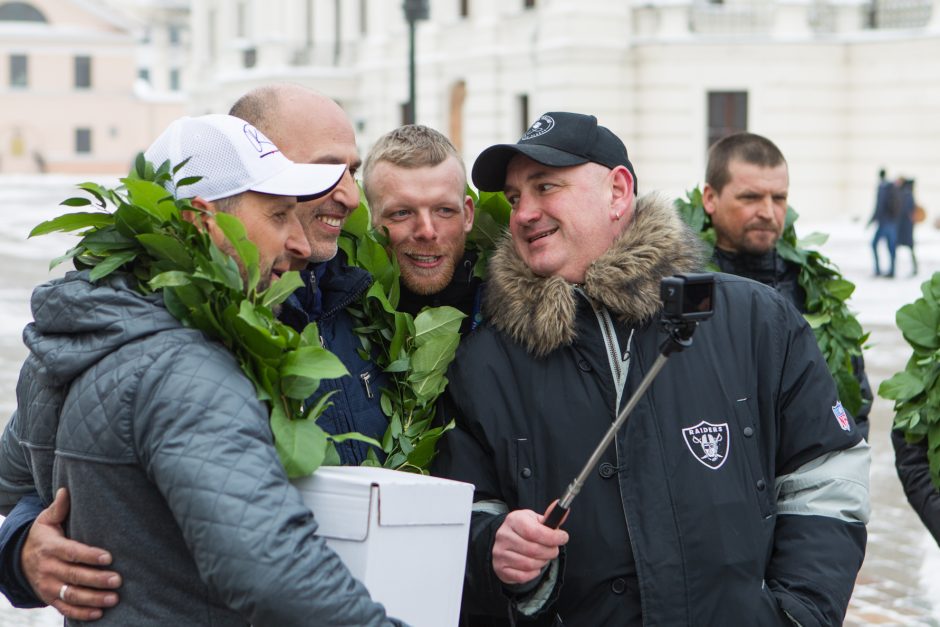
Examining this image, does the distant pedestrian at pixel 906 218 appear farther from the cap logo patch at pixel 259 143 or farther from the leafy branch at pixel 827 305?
the cap logo patch at pixel 259 143

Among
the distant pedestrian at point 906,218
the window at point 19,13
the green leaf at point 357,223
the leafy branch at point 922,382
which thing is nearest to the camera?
the green leaf at point 357,223

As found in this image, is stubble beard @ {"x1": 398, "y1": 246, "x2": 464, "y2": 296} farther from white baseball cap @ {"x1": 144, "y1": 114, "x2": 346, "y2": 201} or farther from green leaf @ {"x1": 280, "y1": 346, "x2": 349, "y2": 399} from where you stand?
green leaf @ {"x1": 280, "y1": 346, "x2": 349, "y2": 399}

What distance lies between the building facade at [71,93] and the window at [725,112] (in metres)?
53.1

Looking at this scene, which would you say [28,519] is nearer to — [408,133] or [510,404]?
[510,404]

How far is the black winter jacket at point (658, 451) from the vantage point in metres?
3.21

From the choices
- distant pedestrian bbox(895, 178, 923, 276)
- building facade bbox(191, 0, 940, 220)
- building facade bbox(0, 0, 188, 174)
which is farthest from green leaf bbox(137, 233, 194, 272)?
building facade bbox(0, 0, 188, 174)

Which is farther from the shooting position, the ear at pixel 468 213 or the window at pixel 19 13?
the window at pixel 19 13

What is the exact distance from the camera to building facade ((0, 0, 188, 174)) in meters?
76.1

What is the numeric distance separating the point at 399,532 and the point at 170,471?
0.51 meters

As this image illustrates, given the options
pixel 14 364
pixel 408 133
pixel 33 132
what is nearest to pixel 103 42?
pixel 33 132

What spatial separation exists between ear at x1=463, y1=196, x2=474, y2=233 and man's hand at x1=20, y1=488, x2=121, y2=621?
1.68 m

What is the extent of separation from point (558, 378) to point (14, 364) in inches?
464

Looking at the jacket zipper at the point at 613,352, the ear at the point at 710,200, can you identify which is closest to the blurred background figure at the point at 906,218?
the ear at the point at 710,200

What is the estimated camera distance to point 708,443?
3256 millimetres
